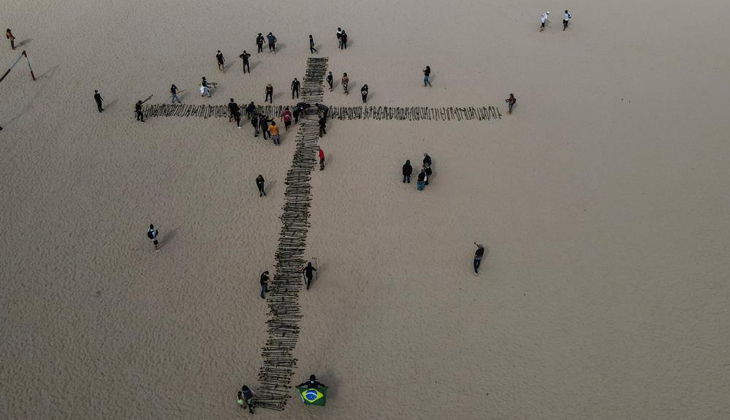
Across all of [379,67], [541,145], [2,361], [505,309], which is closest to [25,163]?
[2,361]

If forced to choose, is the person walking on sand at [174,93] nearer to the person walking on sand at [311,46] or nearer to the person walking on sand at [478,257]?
the person walking on sand at [311,46]

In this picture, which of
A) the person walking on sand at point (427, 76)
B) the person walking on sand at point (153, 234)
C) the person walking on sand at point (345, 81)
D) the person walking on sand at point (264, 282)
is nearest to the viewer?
the person walking on sand at point (264, 282)

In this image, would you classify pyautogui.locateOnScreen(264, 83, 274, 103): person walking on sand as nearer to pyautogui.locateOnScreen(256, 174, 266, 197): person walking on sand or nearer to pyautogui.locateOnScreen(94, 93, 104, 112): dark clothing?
pyautogui.locateOnScreen(256, 174, 266, 197): person walking on sand

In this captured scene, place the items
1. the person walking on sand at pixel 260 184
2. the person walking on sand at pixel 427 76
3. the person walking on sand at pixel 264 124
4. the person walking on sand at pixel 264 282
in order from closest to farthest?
the person walking on sand at pixel 264 282
the person walking on sand at pixel 260 184
the person walking on sand at pixel 264 124
the person walking on sand at pixel 427 76

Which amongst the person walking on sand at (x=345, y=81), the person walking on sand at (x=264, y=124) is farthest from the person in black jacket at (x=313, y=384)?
the person walking on sand at (x=345, y=81)

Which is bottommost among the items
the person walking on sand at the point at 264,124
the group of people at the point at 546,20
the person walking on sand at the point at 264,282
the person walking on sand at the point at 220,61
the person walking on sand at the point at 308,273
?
the person walking on sand at the point at 264,282

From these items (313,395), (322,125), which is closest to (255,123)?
(322,125)

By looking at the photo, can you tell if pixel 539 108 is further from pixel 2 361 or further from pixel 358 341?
pixel 2 361
